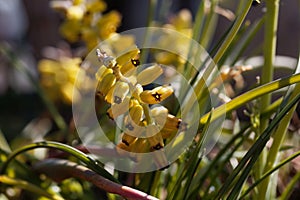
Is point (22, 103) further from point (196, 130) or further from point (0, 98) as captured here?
point (196, 130)

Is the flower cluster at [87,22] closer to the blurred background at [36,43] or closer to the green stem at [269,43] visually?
the green stem at [269,43]

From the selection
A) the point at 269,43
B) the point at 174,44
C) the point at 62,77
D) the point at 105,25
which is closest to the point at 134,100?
the point at 269,43

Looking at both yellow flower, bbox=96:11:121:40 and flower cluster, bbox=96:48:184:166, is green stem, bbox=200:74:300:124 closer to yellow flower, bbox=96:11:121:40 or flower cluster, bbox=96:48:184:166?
flower cluster, bbox=96:48:184:166

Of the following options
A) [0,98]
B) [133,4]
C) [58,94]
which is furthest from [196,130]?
[133,4]

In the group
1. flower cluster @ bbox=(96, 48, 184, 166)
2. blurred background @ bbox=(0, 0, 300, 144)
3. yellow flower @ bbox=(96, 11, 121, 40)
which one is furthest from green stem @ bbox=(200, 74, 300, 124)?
blurred background @ bbox=(0, 0, 300, 144)

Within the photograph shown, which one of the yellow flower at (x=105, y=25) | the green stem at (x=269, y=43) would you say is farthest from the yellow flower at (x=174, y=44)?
the green stem at (x=269, y=43)
